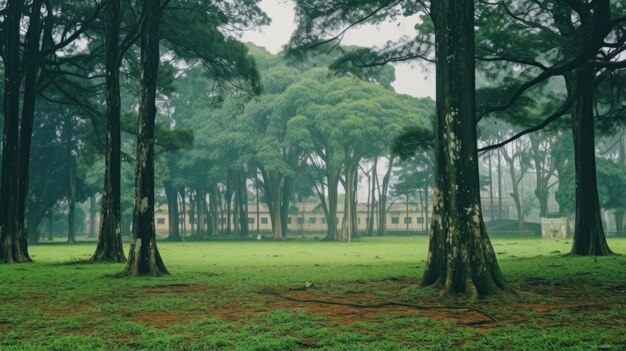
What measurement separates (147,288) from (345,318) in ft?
15.7

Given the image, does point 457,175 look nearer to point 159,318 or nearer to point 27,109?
point 159,318

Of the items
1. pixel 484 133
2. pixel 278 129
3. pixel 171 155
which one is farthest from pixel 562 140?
pixel 171 155

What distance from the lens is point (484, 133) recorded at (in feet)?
168

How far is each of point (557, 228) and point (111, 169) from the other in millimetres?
27744

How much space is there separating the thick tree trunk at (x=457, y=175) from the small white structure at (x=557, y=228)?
29.3 metres

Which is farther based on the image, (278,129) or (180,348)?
(278,129)

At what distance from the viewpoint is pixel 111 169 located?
16688mm

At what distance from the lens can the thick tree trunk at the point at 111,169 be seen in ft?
54.7

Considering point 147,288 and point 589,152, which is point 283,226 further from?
point 147,288

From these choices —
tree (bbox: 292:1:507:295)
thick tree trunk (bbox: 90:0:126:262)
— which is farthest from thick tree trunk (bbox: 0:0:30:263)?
tree (bbox: 292:1:507:295)

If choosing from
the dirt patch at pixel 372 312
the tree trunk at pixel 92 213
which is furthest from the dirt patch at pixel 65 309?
the tree trunk at pixel 92 213

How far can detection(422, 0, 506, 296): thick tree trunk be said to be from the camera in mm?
8445

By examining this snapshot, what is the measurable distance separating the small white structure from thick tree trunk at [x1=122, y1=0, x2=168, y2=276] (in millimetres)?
28634

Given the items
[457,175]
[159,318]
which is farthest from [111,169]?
[457,175]
